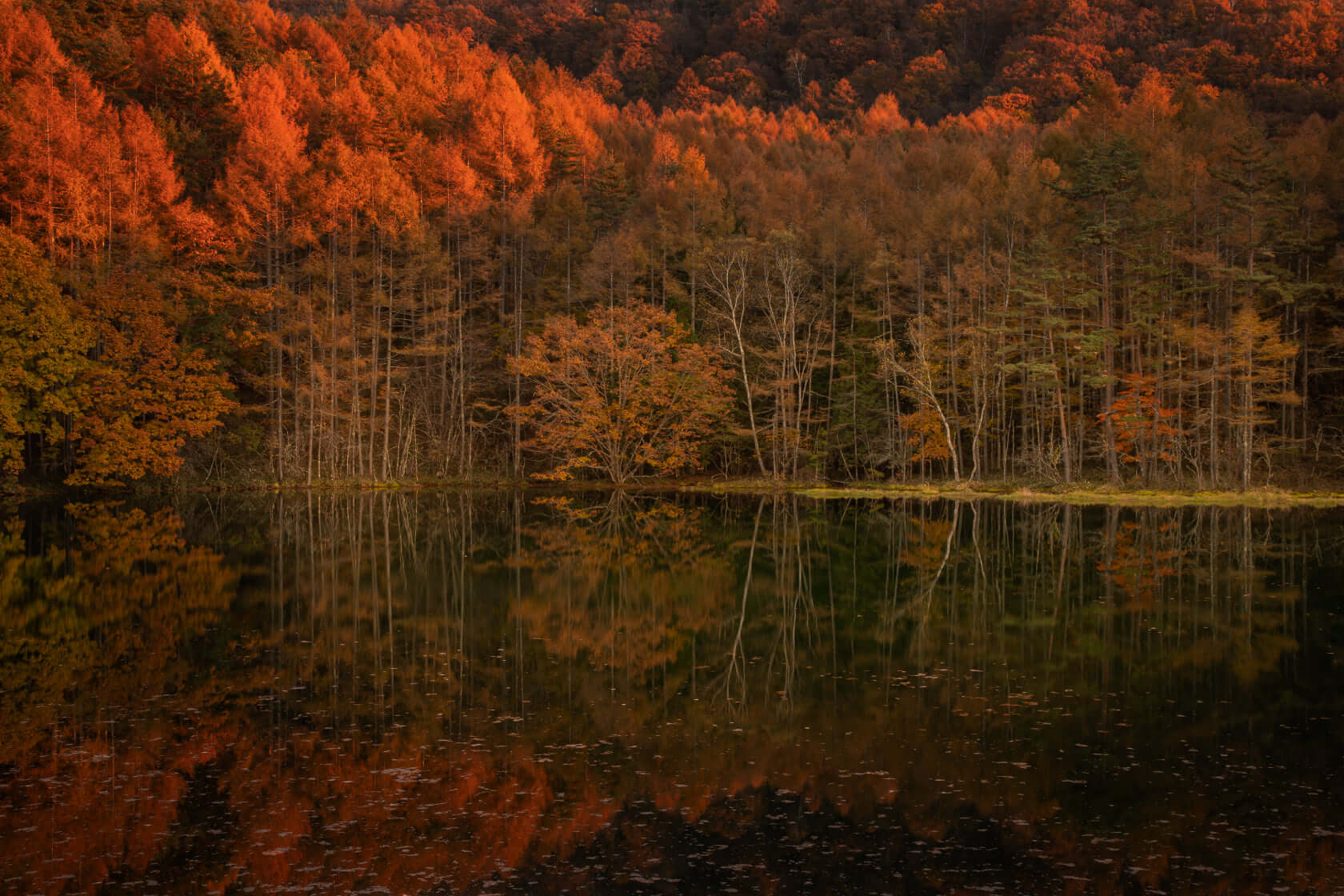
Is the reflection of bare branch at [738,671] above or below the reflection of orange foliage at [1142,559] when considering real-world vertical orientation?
below

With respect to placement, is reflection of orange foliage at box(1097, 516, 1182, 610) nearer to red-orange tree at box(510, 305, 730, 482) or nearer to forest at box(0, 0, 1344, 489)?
forest at box(0, 0, 1344, 489)

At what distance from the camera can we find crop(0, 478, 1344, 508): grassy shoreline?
3353cm

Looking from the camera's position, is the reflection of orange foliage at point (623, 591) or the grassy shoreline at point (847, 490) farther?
the grassy shoreline at point (847, 490)

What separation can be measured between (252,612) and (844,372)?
3602 centimetres

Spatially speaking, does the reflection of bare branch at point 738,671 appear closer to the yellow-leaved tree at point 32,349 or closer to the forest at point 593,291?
the forest at point 593,291

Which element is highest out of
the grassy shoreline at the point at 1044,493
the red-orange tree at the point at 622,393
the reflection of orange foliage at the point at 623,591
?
the red-orange tree at the point at 622,393

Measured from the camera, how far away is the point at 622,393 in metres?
42.2

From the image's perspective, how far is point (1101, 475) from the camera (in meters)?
39.9

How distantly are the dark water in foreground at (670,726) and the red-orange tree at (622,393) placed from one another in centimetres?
2305

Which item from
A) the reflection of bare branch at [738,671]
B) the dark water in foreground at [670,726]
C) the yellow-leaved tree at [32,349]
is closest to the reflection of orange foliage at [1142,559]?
the dark water in foreground at [670,726]

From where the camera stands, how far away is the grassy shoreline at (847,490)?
110 ft

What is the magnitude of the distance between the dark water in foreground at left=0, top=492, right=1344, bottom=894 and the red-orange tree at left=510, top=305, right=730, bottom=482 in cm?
2305

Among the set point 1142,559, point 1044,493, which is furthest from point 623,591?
point 1044,493

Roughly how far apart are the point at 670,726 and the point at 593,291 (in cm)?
3817
